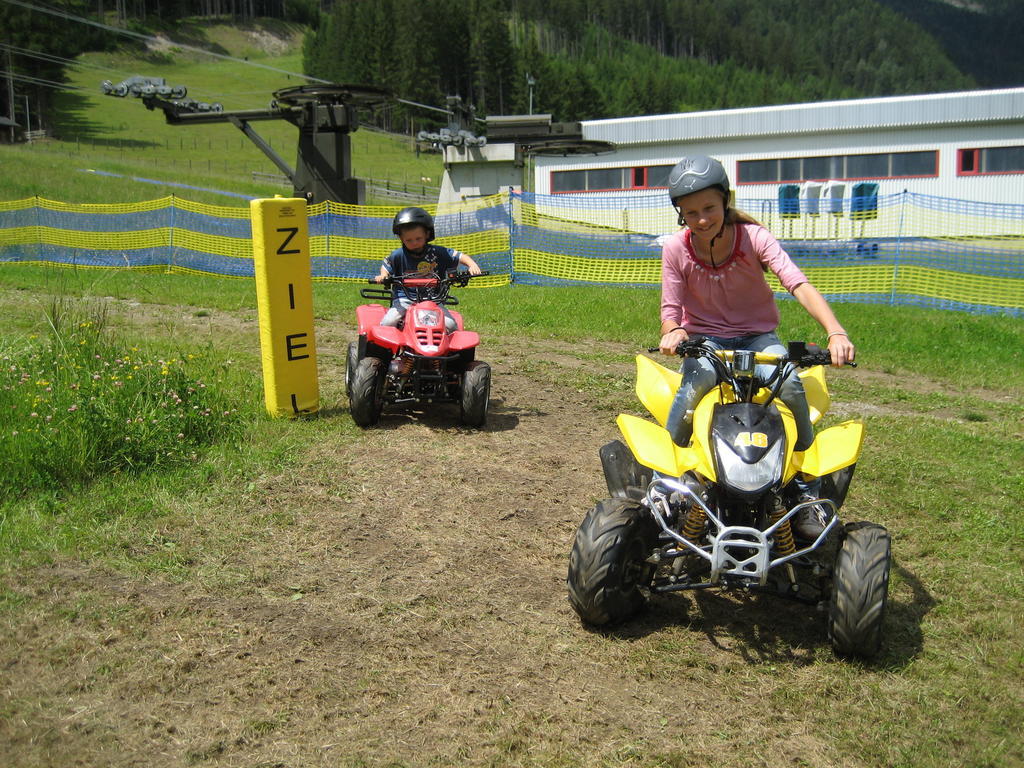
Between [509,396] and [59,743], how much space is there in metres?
5.59

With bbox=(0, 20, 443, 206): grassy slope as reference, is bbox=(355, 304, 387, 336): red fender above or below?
below

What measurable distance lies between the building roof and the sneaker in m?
A: 28.9

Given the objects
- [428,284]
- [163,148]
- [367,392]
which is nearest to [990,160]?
[428,284]

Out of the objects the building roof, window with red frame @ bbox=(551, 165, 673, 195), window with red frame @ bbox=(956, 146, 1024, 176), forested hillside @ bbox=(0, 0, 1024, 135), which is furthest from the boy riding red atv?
forested hillside @ bbox=(0, 0, 1024, 135)

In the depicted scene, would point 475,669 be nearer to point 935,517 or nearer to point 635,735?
point 635,735

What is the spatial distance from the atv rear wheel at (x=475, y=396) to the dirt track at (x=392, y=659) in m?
1.57

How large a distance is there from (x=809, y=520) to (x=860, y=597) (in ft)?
1.32

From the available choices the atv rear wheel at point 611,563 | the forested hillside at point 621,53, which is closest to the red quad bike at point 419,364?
the atv rear wheel at point 611,563

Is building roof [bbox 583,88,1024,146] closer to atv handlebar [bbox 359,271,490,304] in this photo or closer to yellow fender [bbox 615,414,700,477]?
atv handlebar [bbox 359,271,490,304]

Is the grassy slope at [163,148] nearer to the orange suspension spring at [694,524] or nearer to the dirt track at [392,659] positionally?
the dirt track at [392,659]

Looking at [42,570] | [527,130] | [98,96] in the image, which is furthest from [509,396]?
[98,96]

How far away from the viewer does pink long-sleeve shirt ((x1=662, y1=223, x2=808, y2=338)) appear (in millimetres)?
4387

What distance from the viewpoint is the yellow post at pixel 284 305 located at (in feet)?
22.7

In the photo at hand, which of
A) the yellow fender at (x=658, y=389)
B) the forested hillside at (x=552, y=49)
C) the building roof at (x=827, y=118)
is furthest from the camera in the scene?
the forested hillside at (x=552, y=49)
